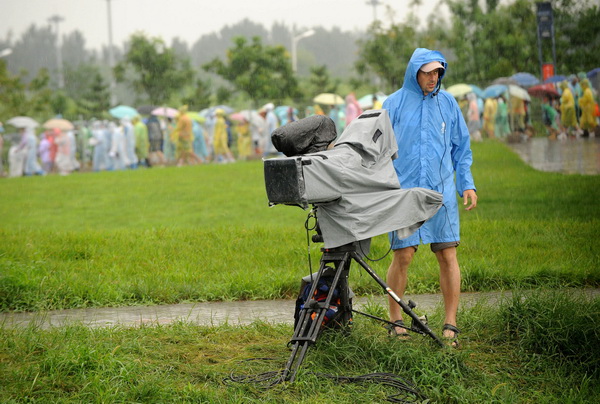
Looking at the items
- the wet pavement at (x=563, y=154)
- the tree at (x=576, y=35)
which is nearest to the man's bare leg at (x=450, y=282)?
the wet pavement at (x=563, y=154)

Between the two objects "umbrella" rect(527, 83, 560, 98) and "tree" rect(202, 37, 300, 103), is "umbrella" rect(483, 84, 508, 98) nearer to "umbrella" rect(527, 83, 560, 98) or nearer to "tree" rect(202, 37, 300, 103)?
"umbrella" rect(527, 83, 560, 98)

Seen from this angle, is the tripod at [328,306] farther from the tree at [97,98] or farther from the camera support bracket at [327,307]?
the tree at [97,98]

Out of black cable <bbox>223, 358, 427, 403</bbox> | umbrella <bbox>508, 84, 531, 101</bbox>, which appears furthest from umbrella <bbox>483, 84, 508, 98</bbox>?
black cable <bbox>223, 358, 427, 403</bbox>

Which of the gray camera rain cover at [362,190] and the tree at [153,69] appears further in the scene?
the tree at [153,69]

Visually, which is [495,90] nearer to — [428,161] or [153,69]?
[153,69]

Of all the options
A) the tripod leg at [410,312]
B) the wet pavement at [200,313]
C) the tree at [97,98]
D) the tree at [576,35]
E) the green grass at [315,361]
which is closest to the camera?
the green grass at [315,361]

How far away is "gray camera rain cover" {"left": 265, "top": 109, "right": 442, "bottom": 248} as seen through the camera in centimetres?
484

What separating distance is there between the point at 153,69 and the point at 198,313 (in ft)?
136

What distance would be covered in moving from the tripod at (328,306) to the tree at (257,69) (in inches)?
1566

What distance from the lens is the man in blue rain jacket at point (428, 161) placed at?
5.76m

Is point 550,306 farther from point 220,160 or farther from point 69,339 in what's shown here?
point 220,160

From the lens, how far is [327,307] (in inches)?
196

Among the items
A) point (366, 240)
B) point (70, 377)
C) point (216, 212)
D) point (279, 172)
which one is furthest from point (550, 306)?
point (216, 212)

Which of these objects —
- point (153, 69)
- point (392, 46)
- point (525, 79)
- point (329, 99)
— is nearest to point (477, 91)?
point (525, 79)
